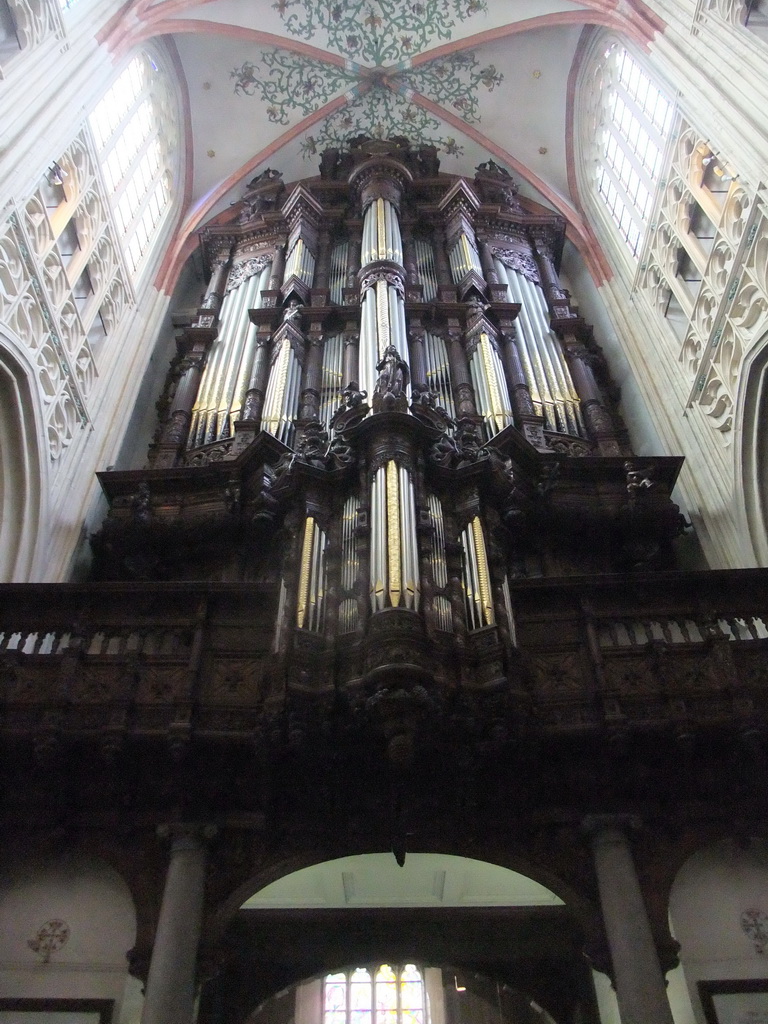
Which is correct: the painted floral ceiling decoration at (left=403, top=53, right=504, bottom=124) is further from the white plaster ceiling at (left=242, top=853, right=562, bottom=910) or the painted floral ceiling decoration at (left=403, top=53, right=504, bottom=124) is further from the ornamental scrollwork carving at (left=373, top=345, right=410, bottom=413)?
the white plaster ceiling at (left=242, top=853, right=562, bottom=910)

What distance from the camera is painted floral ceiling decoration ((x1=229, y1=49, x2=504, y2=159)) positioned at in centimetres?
1600

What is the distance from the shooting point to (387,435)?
7789 millimetres

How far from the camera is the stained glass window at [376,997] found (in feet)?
39.4

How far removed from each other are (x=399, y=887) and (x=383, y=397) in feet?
14.8

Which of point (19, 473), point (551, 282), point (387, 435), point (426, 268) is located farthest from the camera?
point (426, 268)

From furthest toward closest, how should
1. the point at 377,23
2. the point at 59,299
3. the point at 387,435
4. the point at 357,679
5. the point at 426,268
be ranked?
the point at 377,23 → the point at 426,268 → the point at 59,299 → the point at 387,435 → the point at 357,679

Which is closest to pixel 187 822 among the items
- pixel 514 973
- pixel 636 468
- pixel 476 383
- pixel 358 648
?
pixel 358 648

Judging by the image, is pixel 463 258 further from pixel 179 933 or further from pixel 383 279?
pixel 179 933

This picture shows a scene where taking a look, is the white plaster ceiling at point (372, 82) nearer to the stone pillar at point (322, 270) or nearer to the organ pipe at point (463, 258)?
the stone pillar at point (322, 270)

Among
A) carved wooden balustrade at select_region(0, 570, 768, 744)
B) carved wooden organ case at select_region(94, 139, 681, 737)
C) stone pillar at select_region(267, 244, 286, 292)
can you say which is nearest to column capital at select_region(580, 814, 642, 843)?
carved wooden balustrade at select_region(0, 570, 768, 744)

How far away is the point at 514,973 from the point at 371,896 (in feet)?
4.85

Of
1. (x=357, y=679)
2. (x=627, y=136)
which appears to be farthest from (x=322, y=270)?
(x=357, y=679)

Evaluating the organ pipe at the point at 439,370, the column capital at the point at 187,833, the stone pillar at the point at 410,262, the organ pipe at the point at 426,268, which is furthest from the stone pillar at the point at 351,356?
the column capital at the point at 187,833

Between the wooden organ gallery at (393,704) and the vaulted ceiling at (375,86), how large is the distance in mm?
7544
